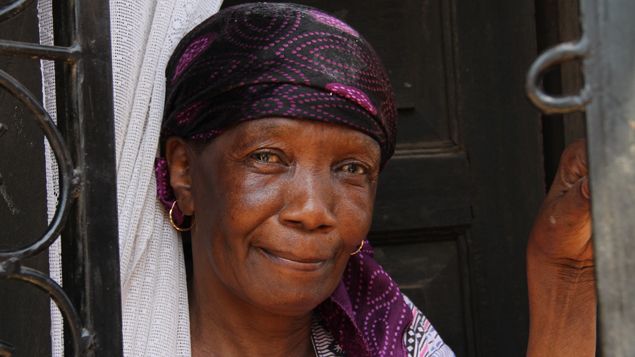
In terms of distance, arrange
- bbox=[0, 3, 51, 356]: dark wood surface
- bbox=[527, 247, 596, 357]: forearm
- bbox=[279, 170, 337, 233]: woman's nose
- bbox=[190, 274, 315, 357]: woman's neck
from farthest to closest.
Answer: bbox=[190, 274, 315, 357]: woman's neck
bbox=[527, 247, 596, 357]: forearm
bbox=[279, 170, 337, 233]: woman's nose
bbox=[0, 3, 51, 356]: dark wood surface

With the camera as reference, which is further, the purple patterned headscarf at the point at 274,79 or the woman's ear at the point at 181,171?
the woman's ear at the point at 181,171

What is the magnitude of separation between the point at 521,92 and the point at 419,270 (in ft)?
1.86

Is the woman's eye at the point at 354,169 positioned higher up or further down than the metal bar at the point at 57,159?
further down

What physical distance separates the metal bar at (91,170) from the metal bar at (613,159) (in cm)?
67

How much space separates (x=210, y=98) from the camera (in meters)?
1.96

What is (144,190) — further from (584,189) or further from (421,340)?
(584,189)

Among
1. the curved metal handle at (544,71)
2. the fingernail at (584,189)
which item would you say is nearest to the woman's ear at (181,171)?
the fingernail at (584,189)

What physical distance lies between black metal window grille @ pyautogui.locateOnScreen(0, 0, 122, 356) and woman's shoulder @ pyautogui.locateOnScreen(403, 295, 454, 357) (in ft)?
3.13

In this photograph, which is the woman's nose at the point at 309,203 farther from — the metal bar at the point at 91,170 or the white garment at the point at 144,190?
the metal bar at the point at 91,170

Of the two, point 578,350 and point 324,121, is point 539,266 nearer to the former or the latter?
point 578,350

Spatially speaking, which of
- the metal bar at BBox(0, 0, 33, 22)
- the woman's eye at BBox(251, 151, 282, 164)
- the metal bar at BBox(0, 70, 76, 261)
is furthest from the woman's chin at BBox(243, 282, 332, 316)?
the metal bar at BBox(0, 0, 33, 22)

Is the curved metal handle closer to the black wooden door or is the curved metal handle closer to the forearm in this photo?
the forearm

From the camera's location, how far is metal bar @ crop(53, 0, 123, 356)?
1.35 meters

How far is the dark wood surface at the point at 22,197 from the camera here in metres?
1.70
